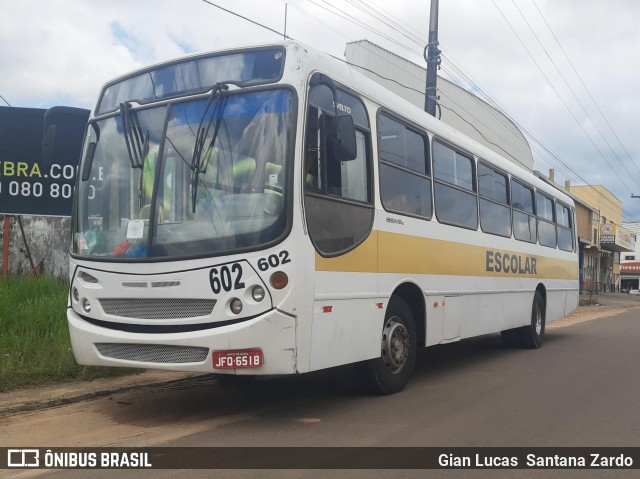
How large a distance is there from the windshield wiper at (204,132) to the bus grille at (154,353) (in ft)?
3.90

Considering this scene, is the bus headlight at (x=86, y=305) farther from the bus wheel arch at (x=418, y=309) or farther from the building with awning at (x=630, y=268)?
the building with awning at (x=630, y=268)

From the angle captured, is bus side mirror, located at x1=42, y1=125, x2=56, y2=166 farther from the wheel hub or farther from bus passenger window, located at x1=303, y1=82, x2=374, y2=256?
the wheel hub

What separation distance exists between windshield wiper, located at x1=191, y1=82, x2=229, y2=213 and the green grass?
3.13 metres

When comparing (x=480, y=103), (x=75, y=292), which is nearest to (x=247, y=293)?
(x=75, y=292)

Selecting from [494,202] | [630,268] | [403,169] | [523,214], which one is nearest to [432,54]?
[523,214]

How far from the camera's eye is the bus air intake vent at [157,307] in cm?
541

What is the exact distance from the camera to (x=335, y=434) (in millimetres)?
5434

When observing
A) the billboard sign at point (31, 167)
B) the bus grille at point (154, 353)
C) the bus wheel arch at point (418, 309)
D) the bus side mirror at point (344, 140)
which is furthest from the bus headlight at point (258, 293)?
the billboard sign at point (31, 167)

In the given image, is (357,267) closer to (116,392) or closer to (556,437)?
(556,437)

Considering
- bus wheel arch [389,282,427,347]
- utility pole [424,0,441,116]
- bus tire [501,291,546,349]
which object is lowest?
bus tire [501,291,546,349]

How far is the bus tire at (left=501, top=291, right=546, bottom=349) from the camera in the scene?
39.3 ft

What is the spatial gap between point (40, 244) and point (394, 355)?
23.8 ft

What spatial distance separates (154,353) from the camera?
218 inches

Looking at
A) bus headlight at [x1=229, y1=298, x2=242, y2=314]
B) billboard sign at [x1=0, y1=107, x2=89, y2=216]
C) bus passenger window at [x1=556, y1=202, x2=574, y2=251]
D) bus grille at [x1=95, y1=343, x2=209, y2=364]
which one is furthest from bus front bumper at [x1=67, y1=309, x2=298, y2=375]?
bus passenger window at [x1=556, y1=202, x2=574, y2=251]
